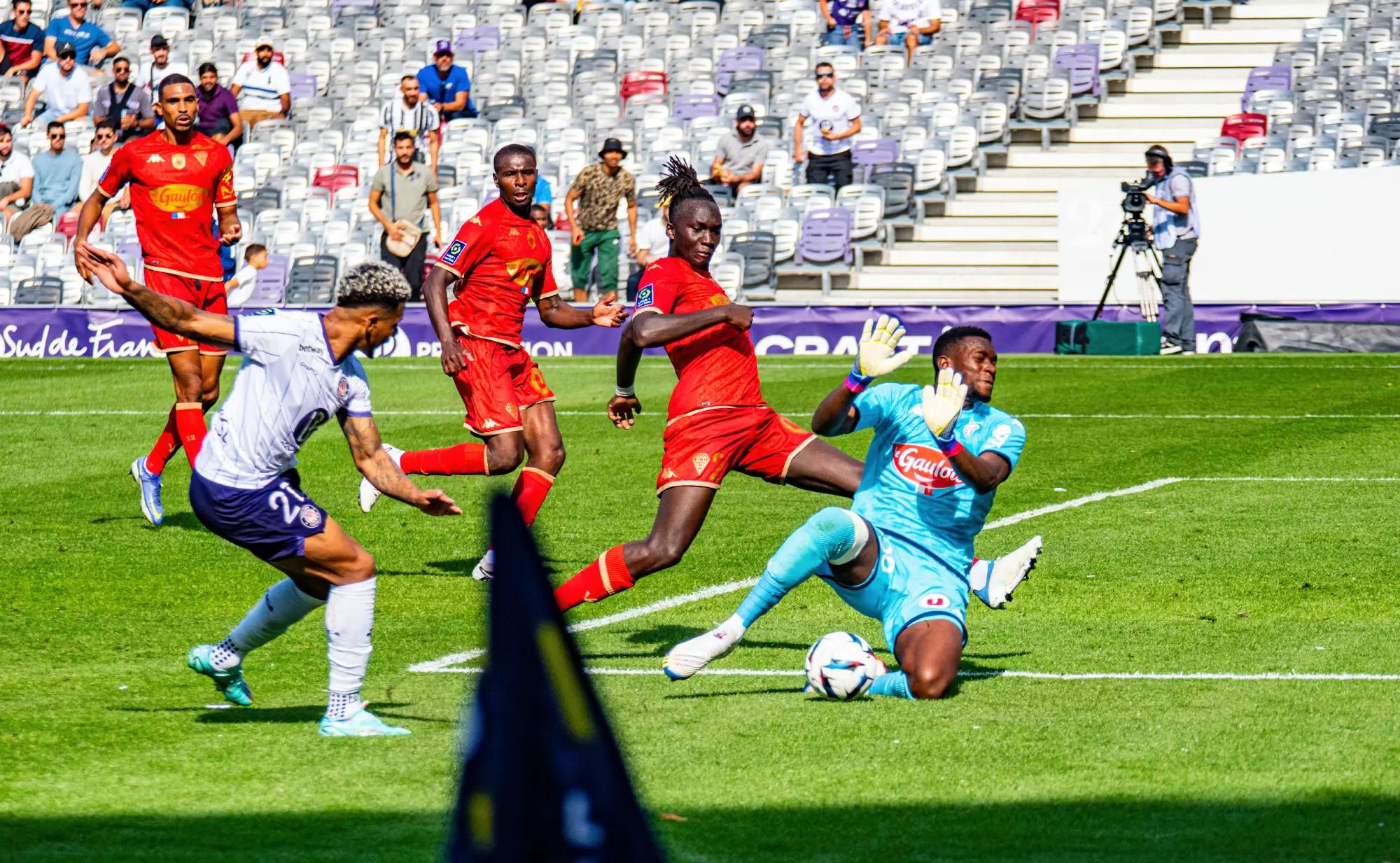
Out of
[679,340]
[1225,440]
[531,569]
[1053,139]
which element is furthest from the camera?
[1053,139]

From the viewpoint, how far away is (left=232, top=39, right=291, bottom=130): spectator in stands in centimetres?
2956

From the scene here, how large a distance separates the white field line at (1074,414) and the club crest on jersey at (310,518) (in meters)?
10.6

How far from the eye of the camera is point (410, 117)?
26.0 metres

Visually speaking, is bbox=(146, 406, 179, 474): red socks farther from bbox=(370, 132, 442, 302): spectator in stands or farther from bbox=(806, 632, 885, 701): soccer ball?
bbox=(370, 132, 442, 302): spectator in stands

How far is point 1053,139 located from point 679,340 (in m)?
20.8

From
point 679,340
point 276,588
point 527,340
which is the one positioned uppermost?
point 679,340

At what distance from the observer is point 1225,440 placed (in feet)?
50.8

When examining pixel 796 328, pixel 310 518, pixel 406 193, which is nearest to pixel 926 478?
pixel 310 518

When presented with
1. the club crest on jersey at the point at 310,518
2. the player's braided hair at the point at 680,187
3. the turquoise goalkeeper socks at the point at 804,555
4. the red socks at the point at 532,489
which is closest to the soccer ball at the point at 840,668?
the turquoise goalkeeper socks at the point at 804,555

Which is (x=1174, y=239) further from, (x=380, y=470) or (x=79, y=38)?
(x=79, y=38)

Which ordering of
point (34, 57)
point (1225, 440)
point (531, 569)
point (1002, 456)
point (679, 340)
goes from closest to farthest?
point (531, 569) < point (1002, 456) < point (679, 340) < point (1225, 440) < point (34, 57)

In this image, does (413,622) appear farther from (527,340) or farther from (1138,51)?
(1138,51)

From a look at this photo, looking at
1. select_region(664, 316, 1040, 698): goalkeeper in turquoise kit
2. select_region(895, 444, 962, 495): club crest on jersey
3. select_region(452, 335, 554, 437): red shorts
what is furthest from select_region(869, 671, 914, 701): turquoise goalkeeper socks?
select_region(452, 335, 554, 437): red shorts

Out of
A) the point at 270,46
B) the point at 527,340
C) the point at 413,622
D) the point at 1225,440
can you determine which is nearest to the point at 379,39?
the point at 270,46
